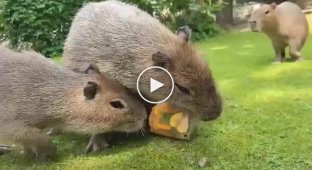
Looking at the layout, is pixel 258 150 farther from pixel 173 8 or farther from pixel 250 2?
pixel 250 2

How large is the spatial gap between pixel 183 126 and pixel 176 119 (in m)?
0.06

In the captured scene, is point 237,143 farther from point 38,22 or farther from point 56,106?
point 38,22

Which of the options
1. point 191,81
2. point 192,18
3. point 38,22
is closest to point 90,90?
point 191,81

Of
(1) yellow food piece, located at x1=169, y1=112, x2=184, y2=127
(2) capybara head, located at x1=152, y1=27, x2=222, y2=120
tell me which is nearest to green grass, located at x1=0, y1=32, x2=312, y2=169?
(1) yellow food piece, located at x1=169, y1=112, x2=184, y2=127

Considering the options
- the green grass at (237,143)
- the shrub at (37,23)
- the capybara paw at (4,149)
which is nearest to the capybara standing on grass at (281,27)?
the green grass at (237,143)

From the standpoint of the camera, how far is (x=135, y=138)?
11.1ft

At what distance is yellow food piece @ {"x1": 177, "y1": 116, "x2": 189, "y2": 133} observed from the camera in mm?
3188

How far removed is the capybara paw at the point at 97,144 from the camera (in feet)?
10.6

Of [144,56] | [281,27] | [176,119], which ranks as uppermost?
[144,56]

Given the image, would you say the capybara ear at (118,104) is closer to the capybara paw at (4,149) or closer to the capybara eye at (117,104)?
the capybara eye at (117,104)

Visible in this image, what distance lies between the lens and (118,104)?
121 inches

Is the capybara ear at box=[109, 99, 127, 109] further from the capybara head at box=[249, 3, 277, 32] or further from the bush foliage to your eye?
the bush foliage

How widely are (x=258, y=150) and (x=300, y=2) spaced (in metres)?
11.1

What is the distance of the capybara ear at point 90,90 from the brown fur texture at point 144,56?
17 cm
